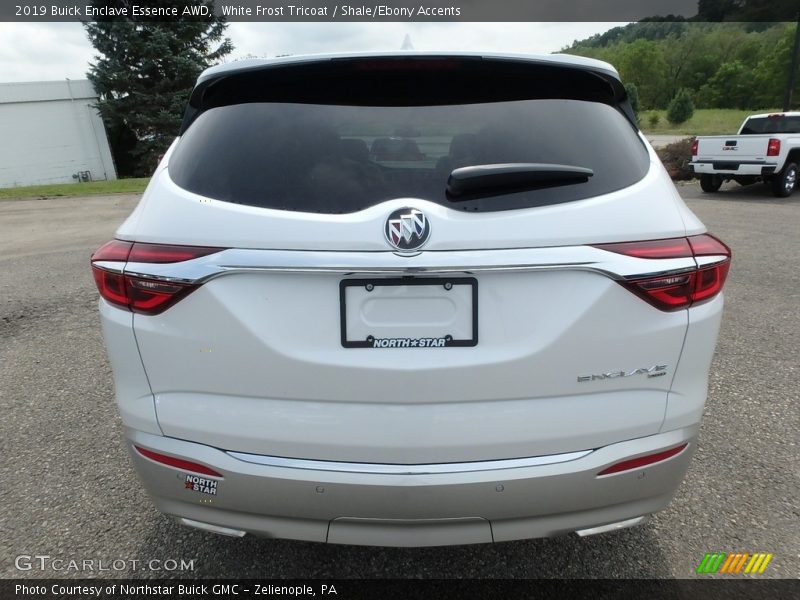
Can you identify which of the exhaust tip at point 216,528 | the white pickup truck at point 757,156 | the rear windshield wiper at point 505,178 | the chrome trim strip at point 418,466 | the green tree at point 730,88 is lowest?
the green tree at point 730,88

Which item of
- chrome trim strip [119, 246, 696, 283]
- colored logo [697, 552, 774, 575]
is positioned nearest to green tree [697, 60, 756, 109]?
colored logo [697, 552, 774, 575]

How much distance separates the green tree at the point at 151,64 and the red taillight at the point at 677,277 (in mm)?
28151

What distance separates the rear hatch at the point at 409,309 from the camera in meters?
1.47

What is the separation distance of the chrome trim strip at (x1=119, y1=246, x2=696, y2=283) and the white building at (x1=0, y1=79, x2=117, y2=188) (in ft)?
112

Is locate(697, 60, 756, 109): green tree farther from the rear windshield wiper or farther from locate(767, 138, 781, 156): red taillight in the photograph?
the rear windshield wiper

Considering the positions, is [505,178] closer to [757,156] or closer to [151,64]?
[757,156]

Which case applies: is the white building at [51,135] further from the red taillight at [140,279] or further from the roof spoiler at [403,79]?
the red taillight at [140,279]

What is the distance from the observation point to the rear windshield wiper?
1511mm

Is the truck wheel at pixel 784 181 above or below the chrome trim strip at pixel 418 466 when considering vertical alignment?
below

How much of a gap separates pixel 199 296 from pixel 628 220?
3.96 feet

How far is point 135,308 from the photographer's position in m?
1.59

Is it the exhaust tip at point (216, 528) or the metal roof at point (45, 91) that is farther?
the metal roof at point (45, 91)

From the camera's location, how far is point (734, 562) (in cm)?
214

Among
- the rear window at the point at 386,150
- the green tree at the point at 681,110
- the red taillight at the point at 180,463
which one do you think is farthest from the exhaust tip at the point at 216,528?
the green tree at the point at 681,110
